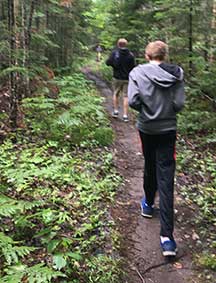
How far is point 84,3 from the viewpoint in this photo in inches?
750

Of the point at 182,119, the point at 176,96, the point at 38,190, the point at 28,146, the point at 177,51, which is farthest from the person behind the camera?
the point at 177,51

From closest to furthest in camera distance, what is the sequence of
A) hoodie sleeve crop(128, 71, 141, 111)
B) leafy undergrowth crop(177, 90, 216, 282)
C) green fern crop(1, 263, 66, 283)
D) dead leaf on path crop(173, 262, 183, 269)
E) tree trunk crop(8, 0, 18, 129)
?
1. green fern crop(1, 263, 66, 283)
2. dead leaf on path crop(173, 262, 183, 269)
3. hoodie sleeve crop(128, 71, 141, 111)
4. leafy undergrowth crop(177, 90, 216, 282)
5. tree trunk crop(8, 0, 18, 129)

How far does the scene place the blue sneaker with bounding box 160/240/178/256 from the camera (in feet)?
14.4

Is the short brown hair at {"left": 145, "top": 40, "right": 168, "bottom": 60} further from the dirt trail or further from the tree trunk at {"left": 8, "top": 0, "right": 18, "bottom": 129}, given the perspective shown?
the tree trunk at {"left": 8, "top": 0, "right": 18, "bottom": 129}

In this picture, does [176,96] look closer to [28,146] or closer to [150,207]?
[150,207]

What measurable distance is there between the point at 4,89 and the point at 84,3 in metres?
10.3

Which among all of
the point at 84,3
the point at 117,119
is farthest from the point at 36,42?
the point at 84,3

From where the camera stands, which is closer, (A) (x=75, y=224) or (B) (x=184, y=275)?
(B) (x=184, y=275)

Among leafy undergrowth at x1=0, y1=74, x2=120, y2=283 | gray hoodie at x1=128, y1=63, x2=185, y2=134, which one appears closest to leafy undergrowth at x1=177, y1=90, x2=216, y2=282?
leafy undergrowth at x1=0, y1=74, x2=120, y2=283

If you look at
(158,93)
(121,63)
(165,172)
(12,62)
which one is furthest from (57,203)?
(121,63)

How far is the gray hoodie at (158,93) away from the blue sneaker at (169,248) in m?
1.33

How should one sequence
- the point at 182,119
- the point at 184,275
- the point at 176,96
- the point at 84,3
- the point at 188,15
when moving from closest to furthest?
1. the point at 184,275
2. the point at 176,96
3. the point at 182,119
4. the point at 188,15
5. the point at 84,3

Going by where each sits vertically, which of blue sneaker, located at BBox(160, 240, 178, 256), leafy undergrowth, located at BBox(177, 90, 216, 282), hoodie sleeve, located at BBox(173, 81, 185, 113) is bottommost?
leafy undergrowth, located at BBox(177, 90, 216, 282)

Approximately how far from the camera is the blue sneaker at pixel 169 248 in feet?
14.4
